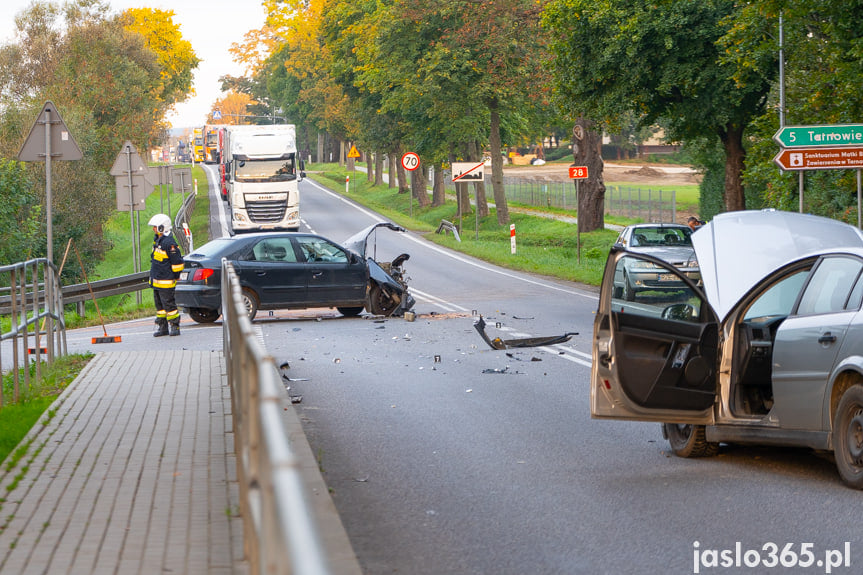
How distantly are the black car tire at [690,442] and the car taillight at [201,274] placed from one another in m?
12.6

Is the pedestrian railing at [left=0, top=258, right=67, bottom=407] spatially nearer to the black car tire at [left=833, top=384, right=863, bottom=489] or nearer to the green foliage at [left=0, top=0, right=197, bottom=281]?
the black car tire at [left=833, top=384, right=863, bottom=489]

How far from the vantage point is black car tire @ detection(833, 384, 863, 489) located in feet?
22.3

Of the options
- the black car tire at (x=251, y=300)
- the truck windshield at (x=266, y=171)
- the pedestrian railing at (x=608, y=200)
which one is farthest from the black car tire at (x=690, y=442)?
the pedestrian railing at (x=608, y=200)

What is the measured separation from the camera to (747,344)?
25.6 ft

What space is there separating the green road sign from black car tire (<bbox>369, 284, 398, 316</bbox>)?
743 cm

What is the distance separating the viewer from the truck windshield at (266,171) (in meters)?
41.1

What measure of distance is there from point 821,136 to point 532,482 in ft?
39.9

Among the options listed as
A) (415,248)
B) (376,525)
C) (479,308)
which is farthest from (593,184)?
(376,525)

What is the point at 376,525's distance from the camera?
650 cm

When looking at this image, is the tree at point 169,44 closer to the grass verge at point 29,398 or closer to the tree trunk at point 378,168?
the tree trunk at point 378,168

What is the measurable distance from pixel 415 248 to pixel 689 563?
3559cm

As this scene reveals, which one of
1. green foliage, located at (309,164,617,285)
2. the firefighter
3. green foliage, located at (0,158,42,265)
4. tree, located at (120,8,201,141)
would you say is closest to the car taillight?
the firefighter

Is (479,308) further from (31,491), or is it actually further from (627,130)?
(627,130)

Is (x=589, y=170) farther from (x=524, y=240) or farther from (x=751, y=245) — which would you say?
(x=751, y=245)
